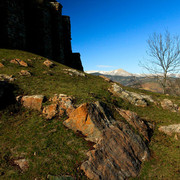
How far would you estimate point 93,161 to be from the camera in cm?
761

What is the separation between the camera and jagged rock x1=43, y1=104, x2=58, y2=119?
10612 mm

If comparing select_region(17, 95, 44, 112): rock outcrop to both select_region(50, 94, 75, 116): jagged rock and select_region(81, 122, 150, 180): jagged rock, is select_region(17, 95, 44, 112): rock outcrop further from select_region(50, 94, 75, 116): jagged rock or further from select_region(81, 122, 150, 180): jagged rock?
select_region(81, 122, 150, 180): jagged rock

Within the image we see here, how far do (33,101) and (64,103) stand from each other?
9.03 ft

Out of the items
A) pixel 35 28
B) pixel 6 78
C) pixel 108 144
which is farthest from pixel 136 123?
pixel 35 28

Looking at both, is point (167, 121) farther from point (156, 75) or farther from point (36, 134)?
point (156, 75)

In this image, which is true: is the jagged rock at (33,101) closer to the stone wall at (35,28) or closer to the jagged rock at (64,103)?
the jagged rock at (64,103)

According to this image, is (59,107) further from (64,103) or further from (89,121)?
(89,121)

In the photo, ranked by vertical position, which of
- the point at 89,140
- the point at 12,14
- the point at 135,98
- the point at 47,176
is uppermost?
the point at 12,14

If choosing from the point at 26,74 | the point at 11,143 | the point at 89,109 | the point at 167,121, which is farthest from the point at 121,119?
the point at 26,74

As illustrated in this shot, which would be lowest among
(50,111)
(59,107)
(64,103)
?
(50,111)

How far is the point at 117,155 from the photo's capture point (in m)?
8.47

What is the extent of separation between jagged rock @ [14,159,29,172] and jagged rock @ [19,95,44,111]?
4649 millimetres

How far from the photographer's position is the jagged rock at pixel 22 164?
680 centimetres

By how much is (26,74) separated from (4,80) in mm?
2801
